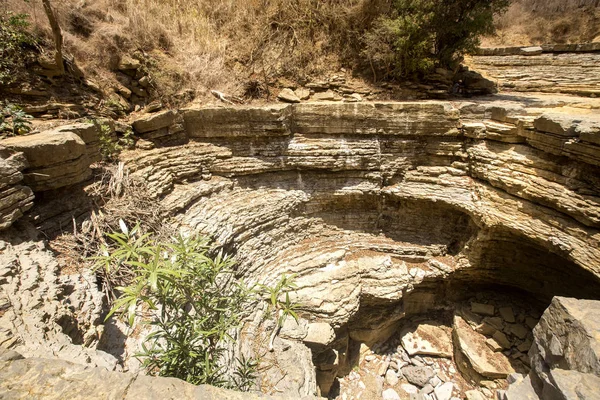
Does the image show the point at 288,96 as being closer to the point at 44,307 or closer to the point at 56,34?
the point at 56,34

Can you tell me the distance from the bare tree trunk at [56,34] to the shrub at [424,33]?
594cm

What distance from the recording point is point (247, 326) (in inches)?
195

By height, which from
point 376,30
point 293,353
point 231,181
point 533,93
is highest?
point 376,30

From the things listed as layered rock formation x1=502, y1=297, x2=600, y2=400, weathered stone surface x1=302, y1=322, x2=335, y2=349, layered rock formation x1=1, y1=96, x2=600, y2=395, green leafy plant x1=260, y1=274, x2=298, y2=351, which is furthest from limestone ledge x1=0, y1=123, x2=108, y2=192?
layered rock formation x1=502, y1=297, x2=600, y2=400

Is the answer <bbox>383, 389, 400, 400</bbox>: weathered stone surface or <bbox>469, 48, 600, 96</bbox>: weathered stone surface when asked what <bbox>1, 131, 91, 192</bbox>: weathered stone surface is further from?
<bbox>469, 48, 600, 96</bbox>: weathered stone surface

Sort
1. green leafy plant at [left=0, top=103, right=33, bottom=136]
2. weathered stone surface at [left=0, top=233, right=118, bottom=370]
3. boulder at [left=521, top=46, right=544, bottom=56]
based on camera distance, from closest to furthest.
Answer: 1. weathered stone surface at [left=0, top=233, right=118, bottom=370]
2. green leafy plant at [left=0, top=103, right=33, bottom=136]
3. boulder at [left=521, top=46, right=544, bottom=56]

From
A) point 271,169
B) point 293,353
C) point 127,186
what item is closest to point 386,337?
point 293,353

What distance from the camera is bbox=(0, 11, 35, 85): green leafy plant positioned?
4.20 metres

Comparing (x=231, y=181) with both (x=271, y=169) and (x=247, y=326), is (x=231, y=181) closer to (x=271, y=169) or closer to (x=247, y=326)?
(x=271, y=169)

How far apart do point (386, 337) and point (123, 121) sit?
7812 millimetres

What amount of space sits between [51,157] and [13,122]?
1.09 meters

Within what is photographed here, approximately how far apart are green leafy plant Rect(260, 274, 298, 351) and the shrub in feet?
18.3

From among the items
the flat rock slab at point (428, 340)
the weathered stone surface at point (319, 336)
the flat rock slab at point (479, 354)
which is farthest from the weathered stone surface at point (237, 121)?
the flat rock slab at point (479, 354)

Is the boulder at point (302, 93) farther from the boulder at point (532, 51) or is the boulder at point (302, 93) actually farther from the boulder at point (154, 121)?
the boulder at point (532, 51)
